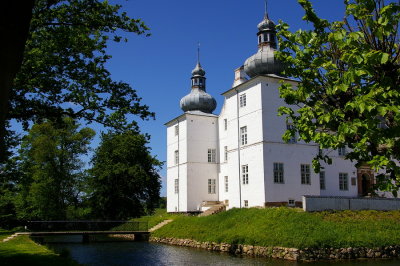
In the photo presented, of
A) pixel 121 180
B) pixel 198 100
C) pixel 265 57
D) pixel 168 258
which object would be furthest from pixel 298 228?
pixel 121 180

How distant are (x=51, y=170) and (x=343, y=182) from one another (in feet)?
85.2

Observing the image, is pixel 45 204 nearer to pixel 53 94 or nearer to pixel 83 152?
pixel 83 152

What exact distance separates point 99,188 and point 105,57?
28.4 meters

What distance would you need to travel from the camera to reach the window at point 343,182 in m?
33.2

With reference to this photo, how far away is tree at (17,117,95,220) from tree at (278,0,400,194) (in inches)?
1380

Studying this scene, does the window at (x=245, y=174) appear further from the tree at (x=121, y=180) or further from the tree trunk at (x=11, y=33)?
the tree trunk at (x=11, y=33)

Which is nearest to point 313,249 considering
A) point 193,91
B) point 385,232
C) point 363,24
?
point 385,232

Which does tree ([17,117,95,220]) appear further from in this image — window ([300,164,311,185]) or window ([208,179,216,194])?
window ([300,164,311,185])

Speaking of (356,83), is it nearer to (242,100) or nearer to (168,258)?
(168,258)

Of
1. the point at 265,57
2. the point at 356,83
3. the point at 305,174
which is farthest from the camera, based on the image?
the point at 265,57

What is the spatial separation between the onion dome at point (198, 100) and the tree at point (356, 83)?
33.0 meters

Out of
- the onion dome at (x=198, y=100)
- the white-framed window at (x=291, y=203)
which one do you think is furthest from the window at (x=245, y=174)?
the onion dome at (x=198, y=100)

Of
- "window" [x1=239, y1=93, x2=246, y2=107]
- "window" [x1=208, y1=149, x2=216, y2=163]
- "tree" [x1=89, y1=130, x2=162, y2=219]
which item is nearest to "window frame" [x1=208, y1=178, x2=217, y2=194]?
"window" [x1=208, y1=149, x2=216, y2=163]

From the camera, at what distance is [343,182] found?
33.4 metres
